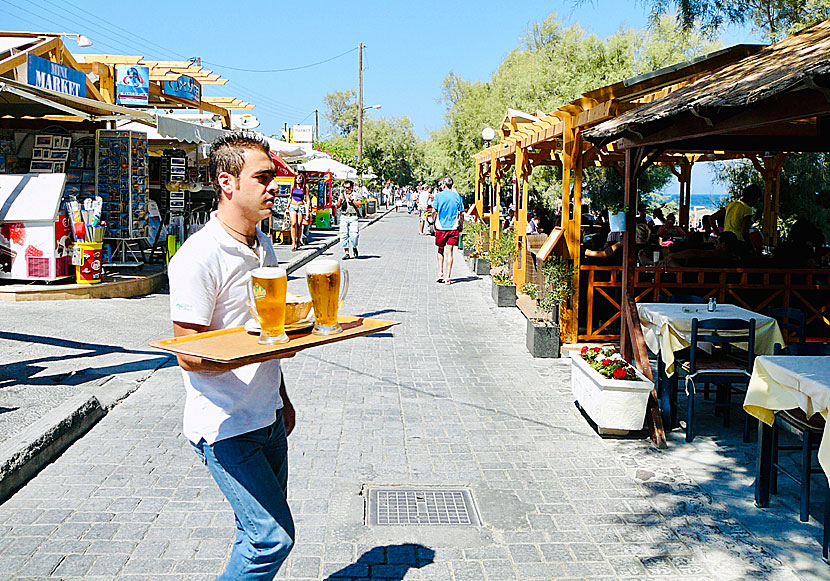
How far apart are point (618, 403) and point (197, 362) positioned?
13.3 ft

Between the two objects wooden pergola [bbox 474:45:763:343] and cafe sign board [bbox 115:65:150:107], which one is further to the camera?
cafe sign board [bbox 115:65:150:107]

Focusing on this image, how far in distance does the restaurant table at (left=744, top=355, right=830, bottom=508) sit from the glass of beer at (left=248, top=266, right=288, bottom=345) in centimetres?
297

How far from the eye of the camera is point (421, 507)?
4551 mm

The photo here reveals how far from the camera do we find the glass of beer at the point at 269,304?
2340 mm

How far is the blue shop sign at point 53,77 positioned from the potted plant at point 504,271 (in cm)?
703

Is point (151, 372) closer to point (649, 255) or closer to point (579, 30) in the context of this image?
point (649, 255)

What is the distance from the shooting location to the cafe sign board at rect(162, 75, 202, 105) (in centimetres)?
1595

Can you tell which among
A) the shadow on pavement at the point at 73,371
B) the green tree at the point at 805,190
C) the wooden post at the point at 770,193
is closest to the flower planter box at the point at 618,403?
the shadow on pavement at the point at 73,371

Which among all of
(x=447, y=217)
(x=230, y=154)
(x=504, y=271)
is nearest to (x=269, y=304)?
(x=230, y=154)

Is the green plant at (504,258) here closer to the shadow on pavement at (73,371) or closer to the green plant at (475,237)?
the green plant at (475,237)

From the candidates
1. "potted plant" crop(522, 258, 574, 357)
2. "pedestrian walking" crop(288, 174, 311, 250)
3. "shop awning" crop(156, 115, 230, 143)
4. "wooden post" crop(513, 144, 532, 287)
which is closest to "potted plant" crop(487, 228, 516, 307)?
"wooden post" crop(513, 144, 532, 287)

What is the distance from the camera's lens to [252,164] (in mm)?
2652

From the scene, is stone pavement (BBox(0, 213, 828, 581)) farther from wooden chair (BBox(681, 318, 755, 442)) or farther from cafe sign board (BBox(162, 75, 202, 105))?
cafe sign board (BBox(162, 75, 202, 105))

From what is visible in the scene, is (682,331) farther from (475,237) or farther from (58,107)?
(475,237)
